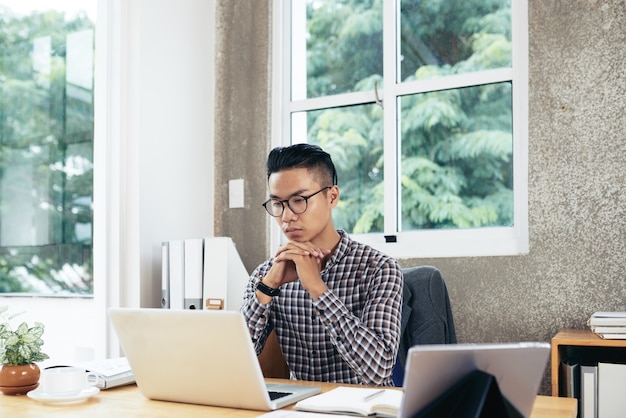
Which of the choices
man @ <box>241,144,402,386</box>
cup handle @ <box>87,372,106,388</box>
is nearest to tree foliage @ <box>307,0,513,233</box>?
man @ <box>241,144,402,386</box>

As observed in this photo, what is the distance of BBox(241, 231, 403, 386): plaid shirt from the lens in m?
1.79

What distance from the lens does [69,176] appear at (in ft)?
9.57

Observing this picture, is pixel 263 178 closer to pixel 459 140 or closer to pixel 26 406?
pixel 459 140

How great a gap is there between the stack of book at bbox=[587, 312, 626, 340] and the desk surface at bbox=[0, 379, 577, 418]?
2.55 feet

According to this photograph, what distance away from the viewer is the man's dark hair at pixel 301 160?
207cm

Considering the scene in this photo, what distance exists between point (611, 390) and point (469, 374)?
129 cm

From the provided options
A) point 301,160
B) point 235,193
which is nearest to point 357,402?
point 301,160

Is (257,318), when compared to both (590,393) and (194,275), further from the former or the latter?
(590,393)

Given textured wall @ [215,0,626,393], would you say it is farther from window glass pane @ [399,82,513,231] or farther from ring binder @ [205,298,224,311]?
ring binder @ [205,298,224,311]

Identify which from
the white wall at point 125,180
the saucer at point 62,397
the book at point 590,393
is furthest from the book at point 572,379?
the white wall at point 125,180

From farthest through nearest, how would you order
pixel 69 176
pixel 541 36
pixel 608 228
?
pixel 69 176 → pixel 541 36 → pixel 608 228

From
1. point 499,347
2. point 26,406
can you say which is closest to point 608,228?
point 499,347

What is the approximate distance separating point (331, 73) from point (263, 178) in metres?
0.56

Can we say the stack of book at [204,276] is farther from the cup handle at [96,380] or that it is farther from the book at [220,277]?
the cup handle at [96,380]
